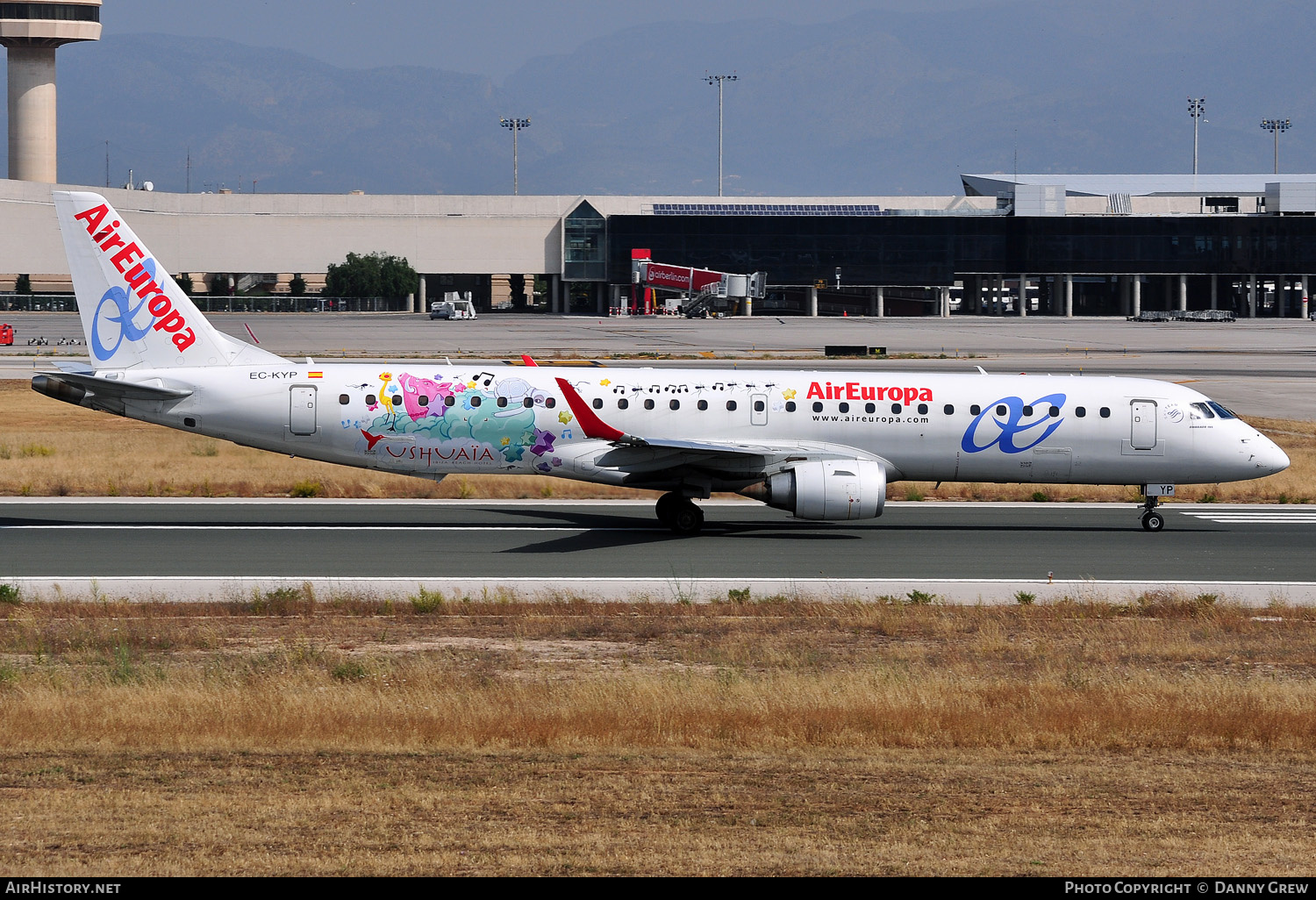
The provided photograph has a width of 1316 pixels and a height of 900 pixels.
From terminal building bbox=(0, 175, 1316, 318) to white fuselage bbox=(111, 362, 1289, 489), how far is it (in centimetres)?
14038

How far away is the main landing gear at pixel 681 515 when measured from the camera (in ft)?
102

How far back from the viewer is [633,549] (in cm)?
2919

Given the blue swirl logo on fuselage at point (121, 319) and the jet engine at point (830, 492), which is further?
the blue swirl logo on fuselage at point (121, 319)

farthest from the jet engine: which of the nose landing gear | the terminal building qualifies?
the terminal building

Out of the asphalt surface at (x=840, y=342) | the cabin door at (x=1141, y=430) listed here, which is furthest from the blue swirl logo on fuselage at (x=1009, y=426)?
the asphalt surface at (x=840, y=342)

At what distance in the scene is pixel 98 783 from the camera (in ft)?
42.4

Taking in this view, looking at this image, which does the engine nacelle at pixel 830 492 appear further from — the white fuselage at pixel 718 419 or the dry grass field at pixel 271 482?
the dry grass field at pixel 271 482

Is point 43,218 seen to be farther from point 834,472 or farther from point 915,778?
point 915,778

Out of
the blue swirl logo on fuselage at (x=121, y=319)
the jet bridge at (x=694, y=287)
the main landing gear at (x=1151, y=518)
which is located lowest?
the main landing gear at (x=1151, y=518)

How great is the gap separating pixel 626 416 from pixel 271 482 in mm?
12611

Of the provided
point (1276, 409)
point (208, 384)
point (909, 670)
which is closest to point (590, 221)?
point (1276, 409)

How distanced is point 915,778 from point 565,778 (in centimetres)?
336

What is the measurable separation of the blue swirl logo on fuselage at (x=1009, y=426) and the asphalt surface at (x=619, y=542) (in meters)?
2.11

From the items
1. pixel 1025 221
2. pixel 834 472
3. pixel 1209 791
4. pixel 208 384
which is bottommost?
pixel 1209 791
